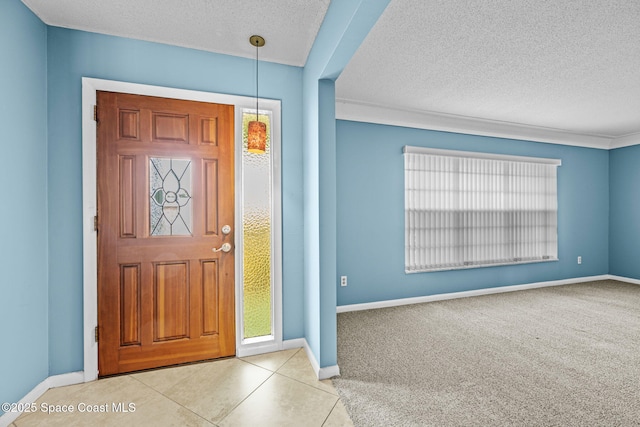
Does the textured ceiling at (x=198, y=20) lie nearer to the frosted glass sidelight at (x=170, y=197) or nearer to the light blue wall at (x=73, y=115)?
the light blue wall at (x=73, y=115)

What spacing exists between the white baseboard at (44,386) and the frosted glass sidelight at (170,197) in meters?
1.13

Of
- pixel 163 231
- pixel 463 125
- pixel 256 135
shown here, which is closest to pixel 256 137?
pixel 256 135

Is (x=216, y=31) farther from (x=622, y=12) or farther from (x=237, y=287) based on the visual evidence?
(x=622, y=12)

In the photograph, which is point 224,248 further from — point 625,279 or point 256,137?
point 625,279

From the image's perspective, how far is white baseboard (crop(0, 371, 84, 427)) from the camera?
1.65 m

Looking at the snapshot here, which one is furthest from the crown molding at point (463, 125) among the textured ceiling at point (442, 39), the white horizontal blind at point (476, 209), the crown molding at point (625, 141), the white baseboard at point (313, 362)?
the white baseboard at point (313, 362)

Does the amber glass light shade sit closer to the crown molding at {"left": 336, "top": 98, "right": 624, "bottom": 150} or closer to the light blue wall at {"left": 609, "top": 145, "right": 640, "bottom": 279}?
the crown molding at {"left": 336, "top": 98, "right": 624, "bottom": 150}

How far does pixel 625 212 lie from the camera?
4.92 m

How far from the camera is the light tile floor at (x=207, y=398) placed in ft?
5.48

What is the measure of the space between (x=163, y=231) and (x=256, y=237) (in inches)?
29.0

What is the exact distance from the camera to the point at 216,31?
6.86ft

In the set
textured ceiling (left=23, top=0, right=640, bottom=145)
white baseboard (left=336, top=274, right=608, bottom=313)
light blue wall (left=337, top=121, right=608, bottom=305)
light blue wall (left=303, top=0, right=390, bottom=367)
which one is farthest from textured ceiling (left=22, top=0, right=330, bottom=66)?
white baseboard (left=336, top=274, right=608, bottom=313)

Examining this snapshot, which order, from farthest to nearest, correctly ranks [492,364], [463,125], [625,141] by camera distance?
[625,141] → [463,125] → [492,364]

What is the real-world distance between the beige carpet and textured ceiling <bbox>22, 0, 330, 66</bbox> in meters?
2.63
